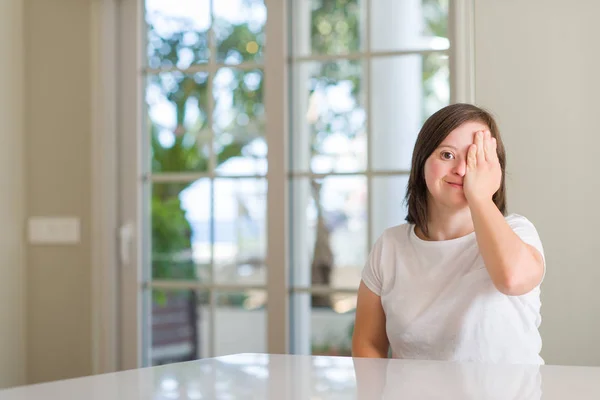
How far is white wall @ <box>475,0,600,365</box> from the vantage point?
8.82 feet

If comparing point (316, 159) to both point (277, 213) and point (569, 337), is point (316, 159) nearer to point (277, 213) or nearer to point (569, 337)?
point (277, 213)

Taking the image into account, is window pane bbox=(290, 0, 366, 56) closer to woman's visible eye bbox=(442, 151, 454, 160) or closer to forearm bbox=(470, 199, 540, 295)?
woman's visible eye bbox=(442, 151, 454, 160)

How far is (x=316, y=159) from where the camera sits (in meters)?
3.16

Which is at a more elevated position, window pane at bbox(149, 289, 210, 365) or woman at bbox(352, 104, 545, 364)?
woman at bbox(352, 104, 545, 364)

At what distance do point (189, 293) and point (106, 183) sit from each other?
1.94ft

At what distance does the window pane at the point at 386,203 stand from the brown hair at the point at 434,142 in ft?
4.05

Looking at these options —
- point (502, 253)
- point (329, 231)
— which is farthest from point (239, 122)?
point (502, 253)

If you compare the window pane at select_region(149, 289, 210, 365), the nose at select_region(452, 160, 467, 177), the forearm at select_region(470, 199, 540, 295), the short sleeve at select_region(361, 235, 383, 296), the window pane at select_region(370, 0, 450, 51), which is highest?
the window pane at select_region(370, 0, 450, 51)

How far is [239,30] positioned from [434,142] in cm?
179

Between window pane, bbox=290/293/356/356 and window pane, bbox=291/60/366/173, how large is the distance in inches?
20.3

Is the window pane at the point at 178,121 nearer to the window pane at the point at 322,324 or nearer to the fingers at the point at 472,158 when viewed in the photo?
the window pane at the point at 322,324

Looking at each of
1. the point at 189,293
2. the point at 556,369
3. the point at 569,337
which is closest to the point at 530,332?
the point at 556,369

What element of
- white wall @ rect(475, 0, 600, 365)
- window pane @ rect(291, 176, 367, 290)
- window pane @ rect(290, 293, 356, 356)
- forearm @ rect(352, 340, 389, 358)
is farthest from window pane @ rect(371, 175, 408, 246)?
forearm @ rect(352, 340, 389, 358)

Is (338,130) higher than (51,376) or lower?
higher
